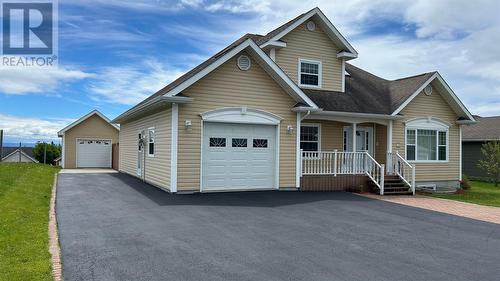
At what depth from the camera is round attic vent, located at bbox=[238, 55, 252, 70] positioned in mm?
14062

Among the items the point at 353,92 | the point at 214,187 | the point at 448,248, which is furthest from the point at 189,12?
the point at 448,248

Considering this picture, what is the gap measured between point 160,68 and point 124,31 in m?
5.59

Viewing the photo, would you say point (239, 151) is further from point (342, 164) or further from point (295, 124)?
point (342, 164)

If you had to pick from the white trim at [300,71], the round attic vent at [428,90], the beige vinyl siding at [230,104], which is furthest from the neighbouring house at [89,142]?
the round attic vent at [428,90]

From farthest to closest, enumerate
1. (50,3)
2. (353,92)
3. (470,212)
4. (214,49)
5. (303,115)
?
(214,49) < (353,92) < (303,115) < (50,3) < (470,212)

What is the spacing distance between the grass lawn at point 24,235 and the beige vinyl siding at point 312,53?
1075cm

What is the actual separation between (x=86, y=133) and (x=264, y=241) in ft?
82.4

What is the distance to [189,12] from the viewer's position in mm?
15750

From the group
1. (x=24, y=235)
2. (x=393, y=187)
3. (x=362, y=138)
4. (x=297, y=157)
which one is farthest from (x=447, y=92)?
(x=24, y=235)

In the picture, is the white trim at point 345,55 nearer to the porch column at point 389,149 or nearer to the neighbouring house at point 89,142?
the porch column at point 389,149

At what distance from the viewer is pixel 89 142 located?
29.2 meters

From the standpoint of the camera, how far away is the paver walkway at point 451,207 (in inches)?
447

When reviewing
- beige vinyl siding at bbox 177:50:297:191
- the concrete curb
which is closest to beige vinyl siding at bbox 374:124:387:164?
beige vinyl siding at bbox 177:50:297:191

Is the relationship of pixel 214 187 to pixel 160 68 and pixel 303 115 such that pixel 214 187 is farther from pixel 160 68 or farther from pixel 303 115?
pixel 160 68
